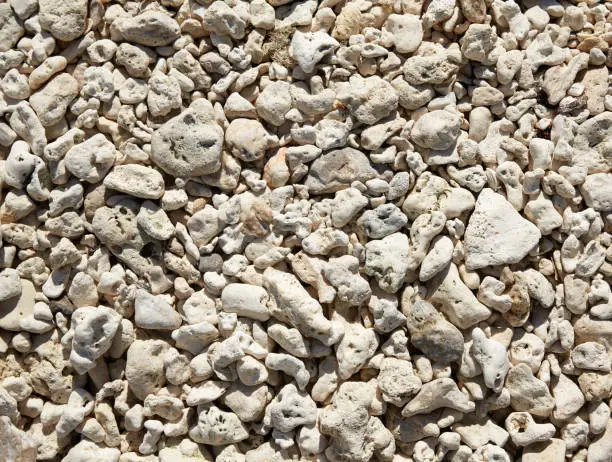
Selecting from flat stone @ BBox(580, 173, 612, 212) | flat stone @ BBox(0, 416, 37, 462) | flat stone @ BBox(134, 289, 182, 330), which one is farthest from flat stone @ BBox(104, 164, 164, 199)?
flat stone @ BBox(580, 173, 612, 212)

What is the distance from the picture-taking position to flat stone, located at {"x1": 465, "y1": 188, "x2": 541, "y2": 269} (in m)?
2.28

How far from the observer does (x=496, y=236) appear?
2.29m

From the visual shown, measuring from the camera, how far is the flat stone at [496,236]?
2281 millimetres

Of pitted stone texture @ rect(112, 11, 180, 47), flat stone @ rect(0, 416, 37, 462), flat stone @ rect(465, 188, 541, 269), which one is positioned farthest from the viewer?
pitted stone texture @ rect(112, 11, 180, 47)

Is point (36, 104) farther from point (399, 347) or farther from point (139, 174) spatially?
point (399, 347)

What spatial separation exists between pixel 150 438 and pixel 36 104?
120cm

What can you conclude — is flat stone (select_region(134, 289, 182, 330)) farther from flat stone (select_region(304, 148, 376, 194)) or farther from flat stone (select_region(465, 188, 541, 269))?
flat stone (select_region(465, 188, 541, 269))

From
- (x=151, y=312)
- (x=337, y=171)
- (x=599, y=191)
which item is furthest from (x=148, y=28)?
(x=599, y=191)

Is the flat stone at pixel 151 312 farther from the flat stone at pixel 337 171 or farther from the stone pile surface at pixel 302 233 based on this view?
the flat stone at pixel 337 171

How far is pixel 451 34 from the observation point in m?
2.47

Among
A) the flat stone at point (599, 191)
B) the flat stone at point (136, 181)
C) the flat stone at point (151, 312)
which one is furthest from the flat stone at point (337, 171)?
the flat stone at point (599, 191)

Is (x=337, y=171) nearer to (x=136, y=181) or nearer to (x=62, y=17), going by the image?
(x=136, y=181)

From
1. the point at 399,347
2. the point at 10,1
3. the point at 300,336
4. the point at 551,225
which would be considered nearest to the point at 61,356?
the point at 300,336

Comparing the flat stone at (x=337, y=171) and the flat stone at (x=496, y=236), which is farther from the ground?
the flat stone at (x=337, y=171)
